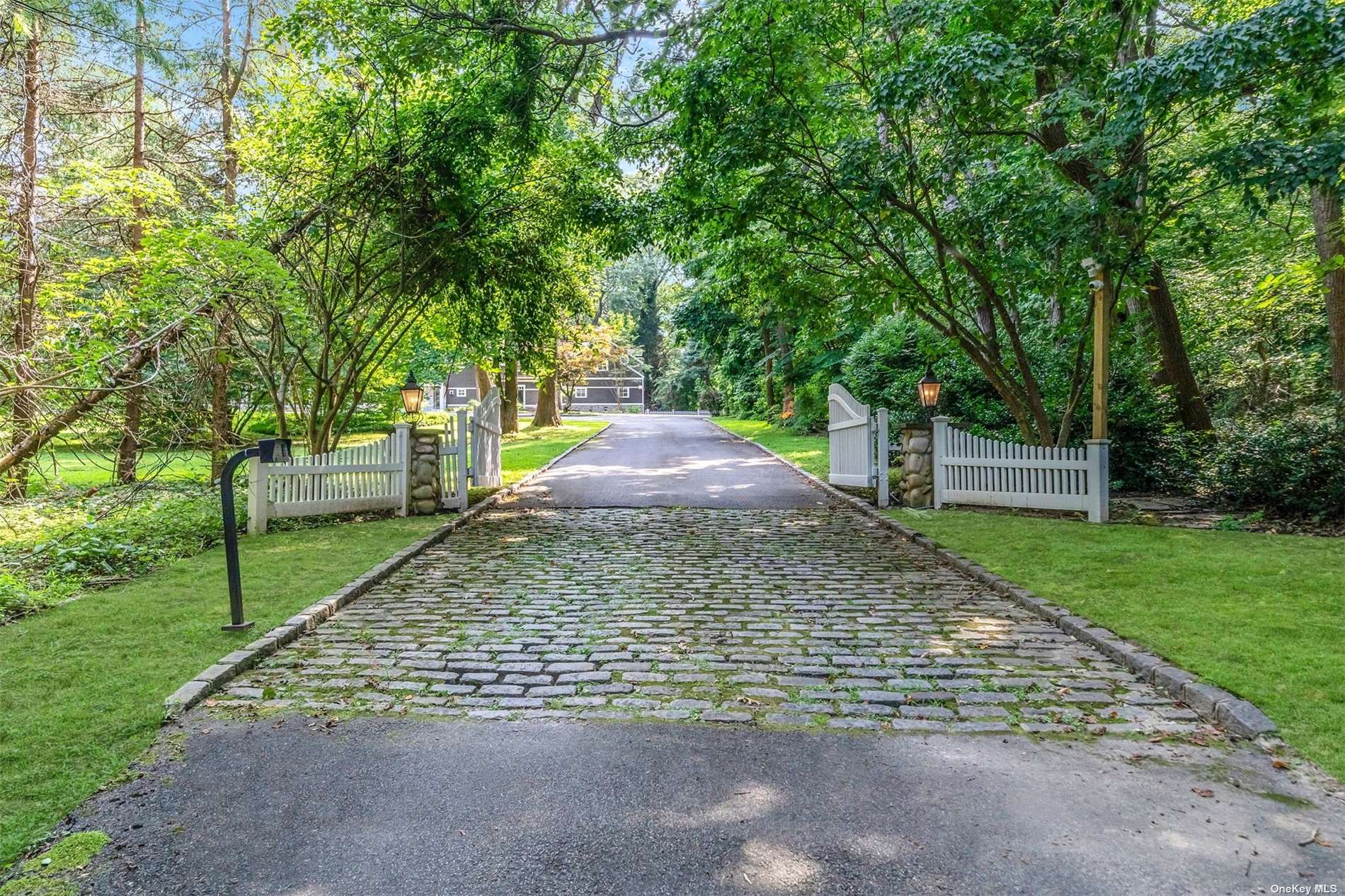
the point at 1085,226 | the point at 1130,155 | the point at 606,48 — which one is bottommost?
the point at 1085,226

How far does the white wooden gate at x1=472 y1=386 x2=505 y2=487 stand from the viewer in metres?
11.7

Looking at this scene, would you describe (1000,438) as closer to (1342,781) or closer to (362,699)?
(1342,781)

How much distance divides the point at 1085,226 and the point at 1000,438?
5030 mm

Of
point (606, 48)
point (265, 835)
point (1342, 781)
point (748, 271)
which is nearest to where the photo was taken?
point (265, 835)

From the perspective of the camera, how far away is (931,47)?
746 cm

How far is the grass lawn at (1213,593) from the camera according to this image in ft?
12.3

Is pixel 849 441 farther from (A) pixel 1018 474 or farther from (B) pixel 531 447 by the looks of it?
(B) pixel 531 447

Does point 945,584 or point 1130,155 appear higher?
point 1130,155

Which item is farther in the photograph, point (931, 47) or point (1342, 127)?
point (931, 47)

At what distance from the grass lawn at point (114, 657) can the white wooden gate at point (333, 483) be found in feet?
3.32

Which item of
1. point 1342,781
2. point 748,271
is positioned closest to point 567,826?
point 1342,781

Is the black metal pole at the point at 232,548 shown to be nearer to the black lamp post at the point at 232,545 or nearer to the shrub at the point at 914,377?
the black lamp post at the point at 232,545

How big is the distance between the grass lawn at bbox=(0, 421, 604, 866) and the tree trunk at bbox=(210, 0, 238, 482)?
346 centimetres

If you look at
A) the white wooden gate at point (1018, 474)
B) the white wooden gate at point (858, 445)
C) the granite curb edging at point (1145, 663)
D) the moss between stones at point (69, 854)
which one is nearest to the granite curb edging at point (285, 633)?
the moss between stones at point (69, 854)
